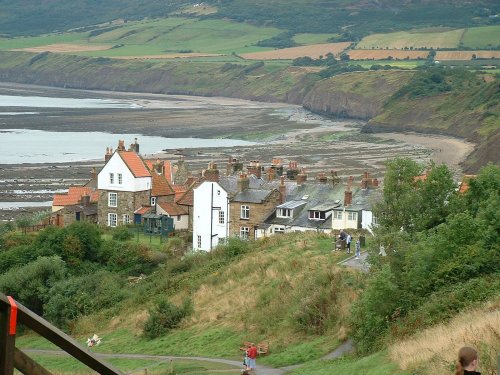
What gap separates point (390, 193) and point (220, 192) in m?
17.7

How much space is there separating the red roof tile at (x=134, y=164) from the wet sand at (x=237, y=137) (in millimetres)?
18926

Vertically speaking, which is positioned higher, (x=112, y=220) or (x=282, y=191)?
(x=282, y=191)

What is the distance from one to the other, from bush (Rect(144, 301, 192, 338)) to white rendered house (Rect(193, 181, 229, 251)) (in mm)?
16822

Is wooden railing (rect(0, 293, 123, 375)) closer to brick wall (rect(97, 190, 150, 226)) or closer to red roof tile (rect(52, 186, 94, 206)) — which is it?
brick wall (rect(97, 190, 150, 226))

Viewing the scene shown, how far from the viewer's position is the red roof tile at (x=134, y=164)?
2181 inches

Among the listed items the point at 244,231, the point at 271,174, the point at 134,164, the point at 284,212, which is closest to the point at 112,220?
the point at 134,164

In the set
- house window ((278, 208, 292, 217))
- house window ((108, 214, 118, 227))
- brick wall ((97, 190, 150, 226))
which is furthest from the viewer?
house window ((108, 214, 118, 227))

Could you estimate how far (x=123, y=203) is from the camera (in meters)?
55.9

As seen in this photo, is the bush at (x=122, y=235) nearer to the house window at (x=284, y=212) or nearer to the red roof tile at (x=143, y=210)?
the red roof tile at (x=143, y=210)

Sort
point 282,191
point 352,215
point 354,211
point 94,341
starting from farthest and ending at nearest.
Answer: point 282,191 → point 352,215 → point 354,211 → point 94,341

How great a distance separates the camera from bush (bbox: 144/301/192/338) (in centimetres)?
3475

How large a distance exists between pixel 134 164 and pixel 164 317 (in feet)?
70.9

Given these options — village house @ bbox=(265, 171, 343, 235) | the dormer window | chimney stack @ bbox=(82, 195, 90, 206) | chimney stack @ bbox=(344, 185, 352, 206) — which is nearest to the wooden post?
village house @ bbox=(265, 171, 343, 235)

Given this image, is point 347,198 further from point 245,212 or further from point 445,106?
point 445,106
